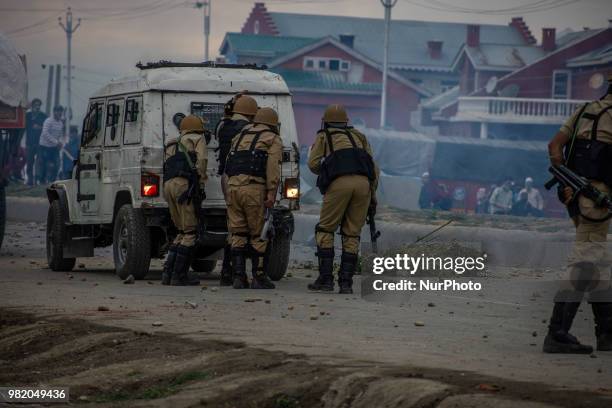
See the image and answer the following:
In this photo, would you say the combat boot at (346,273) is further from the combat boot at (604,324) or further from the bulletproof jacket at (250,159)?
the combat boot at (604,324)

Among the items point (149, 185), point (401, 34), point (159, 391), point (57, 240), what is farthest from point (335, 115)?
point (401, 34)

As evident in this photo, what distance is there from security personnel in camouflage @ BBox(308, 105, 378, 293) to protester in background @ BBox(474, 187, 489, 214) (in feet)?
90.0

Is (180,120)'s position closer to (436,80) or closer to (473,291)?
(473,291)

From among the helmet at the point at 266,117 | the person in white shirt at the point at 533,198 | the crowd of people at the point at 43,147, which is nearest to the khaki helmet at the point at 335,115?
the helmet at the point at 266,117

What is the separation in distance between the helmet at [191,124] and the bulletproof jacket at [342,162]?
157 cm

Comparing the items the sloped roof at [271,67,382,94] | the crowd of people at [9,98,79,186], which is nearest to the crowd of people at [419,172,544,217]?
the crowd of people at [9,98,79,186]

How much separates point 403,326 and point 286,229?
4.50 meters

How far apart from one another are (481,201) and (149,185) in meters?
28.6

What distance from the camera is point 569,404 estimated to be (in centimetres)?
673

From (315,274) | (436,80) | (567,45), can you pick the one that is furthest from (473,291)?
(436,80)

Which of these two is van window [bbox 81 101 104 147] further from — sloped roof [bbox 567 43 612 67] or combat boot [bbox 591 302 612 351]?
sloped roof [bbox 567 43 612 67]

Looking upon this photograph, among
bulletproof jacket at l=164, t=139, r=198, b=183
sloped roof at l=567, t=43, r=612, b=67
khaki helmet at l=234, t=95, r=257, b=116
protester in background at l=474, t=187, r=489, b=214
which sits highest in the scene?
sloped roof at l=567, t=43, r=612, b=67

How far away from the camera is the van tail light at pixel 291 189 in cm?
1495

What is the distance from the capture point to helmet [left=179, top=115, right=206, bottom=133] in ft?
47.4
